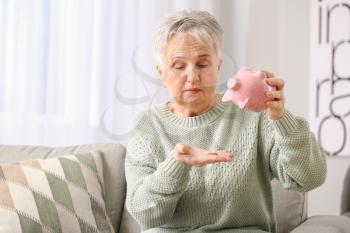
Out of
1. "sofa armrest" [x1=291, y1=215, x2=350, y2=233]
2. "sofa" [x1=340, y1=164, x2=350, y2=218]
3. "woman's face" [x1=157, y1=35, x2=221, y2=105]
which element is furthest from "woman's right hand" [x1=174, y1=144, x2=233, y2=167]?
"sofa" [x1=340, y1=164, x2=350, y2=218]

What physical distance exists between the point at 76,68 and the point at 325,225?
1409mm

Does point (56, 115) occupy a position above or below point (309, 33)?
below

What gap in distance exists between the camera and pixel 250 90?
1166mm

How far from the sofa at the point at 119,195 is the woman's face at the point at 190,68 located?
21.0 inches

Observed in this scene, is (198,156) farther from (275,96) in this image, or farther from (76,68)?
(76,68)

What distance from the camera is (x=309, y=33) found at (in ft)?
8.40

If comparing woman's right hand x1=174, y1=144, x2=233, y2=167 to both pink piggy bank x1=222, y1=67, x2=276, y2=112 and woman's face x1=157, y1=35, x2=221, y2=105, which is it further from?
woman's face x1=157, y1=35, x2=221, y2=105

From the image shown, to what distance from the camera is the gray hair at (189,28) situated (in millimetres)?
1387

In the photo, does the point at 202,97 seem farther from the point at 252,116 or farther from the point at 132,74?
the point at 132,74

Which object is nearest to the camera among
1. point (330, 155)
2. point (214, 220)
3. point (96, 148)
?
point (214, 220)

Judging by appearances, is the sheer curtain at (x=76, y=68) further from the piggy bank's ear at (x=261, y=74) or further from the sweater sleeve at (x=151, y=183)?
the piggy bank's ear at (x=261, y=74)

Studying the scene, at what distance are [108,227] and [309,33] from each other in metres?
1.39

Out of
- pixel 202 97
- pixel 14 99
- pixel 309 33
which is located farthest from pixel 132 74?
pixel 202 97

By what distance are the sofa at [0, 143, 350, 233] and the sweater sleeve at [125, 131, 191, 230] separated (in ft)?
1.26
